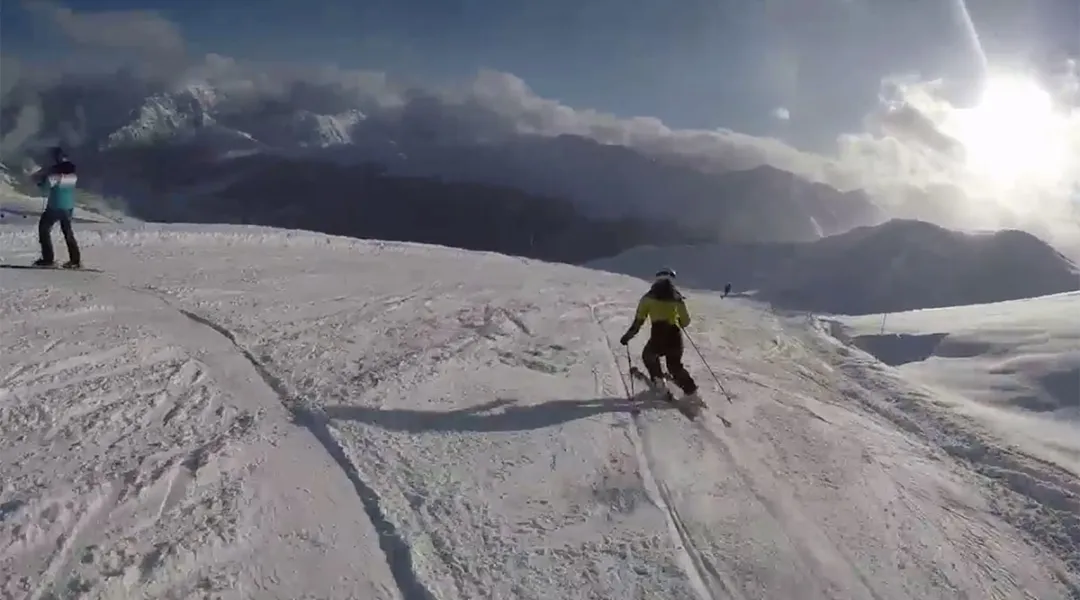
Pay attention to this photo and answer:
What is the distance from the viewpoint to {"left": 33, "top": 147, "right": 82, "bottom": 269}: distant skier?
12469 millimetres

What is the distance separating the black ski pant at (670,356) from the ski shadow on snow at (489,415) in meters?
0.58

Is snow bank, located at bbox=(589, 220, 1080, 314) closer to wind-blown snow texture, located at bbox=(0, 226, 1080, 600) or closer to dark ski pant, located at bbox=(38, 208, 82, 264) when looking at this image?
wind-blown snow texture, located at bbox=(0, 226, 1080, 600)

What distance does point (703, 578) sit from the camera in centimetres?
573

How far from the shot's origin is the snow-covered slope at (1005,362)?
11.5m

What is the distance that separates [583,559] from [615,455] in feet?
6.63

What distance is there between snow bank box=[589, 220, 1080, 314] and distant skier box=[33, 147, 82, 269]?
85.4m

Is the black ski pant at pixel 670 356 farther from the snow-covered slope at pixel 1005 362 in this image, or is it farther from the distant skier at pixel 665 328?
the snow-covered slope at pixel 1005 362

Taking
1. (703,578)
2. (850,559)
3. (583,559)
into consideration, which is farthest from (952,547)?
(583,559)

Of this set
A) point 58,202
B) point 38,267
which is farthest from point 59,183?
point 38,267

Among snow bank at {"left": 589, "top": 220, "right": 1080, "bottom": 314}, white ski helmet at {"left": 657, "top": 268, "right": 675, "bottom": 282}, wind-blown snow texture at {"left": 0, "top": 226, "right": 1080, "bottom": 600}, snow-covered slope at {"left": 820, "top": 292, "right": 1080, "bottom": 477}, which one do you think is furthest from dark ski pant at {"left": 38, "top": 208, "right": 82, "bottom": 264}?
snow bank at {"left": 589, "top": 220, "right": 1080, "bottom": 314}

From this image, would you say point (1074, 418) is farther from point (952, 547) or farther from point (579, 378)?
point (579, 378)

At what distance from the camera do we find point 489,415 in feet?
27.9

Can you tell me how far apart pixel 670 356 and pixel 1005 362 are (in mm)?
9429

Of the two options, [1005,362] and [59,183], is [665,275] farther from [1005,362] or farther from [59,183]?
[59,183]
